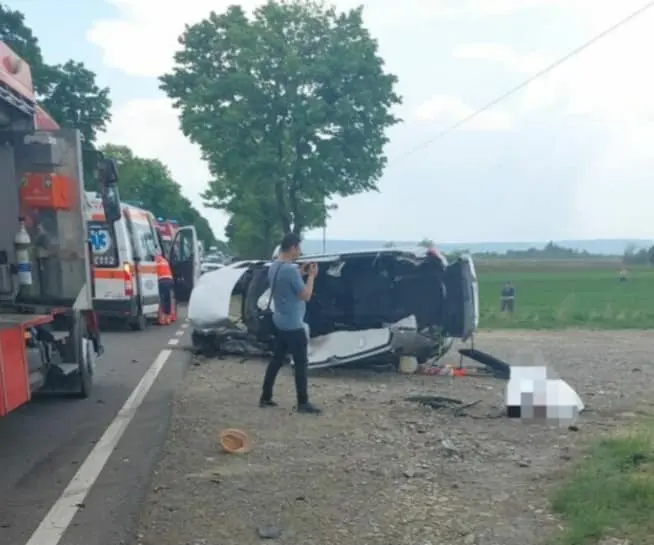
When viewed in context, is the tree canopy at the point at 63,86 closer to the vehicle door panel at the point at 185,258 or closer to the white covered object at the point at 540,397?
the vehicle door panel at the point at 185,258

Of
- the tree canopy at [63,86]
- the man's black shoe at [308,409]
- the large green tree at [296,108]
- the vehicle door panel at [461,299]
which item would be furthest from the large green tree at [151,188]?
the man's black shoe at [308,409]

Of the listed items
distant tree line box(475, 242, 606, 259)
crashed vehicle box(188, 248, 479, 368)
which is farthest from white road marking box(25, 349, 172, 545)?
distant tree line box(475, 242, 606, 259)

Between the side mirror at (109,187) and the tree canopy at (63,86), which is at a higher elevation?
the tree canopy at (63,86)

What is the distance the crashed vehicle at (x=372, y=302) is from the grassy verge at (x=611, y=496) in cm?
500

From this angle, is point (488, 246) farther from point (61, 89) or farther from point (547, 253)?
point (61, 89)

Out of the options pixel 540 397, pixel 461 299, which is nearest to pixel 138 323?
pixel 461 299

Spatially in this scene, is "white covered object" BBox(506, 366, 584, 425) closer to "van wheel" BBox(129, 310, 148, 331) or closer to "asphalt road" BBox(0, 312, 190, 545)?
"asphalt road" BBox(0, 312, 190, 545)

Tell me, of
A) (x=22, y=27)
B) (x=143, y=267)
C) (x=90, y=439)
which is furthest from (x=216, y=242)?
(x=90, y=439)

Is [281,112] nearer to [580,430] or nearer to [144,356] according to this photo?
[144,356]

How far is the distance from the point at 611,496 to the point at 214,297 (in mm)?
8078

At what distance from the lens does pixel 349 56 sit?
107 ft

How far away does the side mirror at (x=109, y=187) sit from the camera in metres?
9.61

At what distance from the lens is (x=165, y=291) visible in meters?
20.7

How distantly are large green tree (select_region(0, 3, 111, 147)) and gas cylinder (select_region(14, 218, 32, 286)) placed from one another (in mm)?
31440
